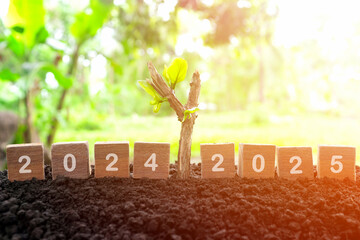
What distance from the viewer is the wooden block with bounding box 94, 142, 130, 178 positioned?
901 mm

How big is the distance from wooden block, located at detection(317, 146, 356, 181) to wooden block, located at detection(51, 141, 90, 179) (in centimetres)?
70

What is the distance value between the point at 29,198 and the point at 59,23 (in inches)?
201

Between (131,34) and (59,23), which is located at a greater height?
(59,23)

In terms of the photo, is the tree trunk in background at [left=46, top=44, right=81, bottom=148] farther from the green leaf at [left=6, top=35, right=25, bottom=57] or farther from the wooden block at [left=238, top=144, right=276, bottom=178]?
the wooden block at [left=238, top=144, right=276, bottom=178]

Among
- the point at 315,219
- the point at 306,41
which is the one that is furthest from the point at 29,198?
the point at 306,41

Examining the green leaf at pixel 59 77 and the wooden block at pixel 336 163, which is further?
the green leaf at pixel 59 77

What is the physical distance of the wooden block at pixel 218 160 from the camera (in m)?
0.91

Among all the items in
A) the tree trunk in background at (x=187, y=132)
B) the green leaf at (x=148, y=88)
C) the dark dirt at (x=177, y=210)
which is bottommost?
the dark dirt at (x=177, y=210)

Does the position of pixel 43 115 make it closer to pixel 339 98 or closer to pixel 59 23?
pixel 59 23

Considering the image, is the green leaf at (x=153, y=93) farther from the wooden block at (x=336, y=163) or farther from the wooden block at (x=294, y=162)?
the wooden block at (x=336, y=163)

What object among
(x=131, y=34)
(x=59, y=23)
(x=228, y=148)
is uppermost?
(x=59, y=23)

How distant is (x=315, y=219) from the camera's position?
0.67 m

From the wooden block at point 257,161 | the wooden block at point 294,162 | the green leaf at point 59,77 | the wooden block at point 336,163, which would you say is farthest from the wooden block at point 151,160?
the green leaf at point 59,77

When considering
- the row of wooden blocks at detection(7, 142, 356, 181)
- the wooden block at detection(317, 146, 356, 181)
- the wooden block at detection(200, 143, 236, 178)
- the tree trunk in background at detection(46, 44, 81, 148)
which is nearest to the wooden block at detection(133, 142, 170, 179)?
the row of wooden blocks at detection(7, 142, 356, 181)
